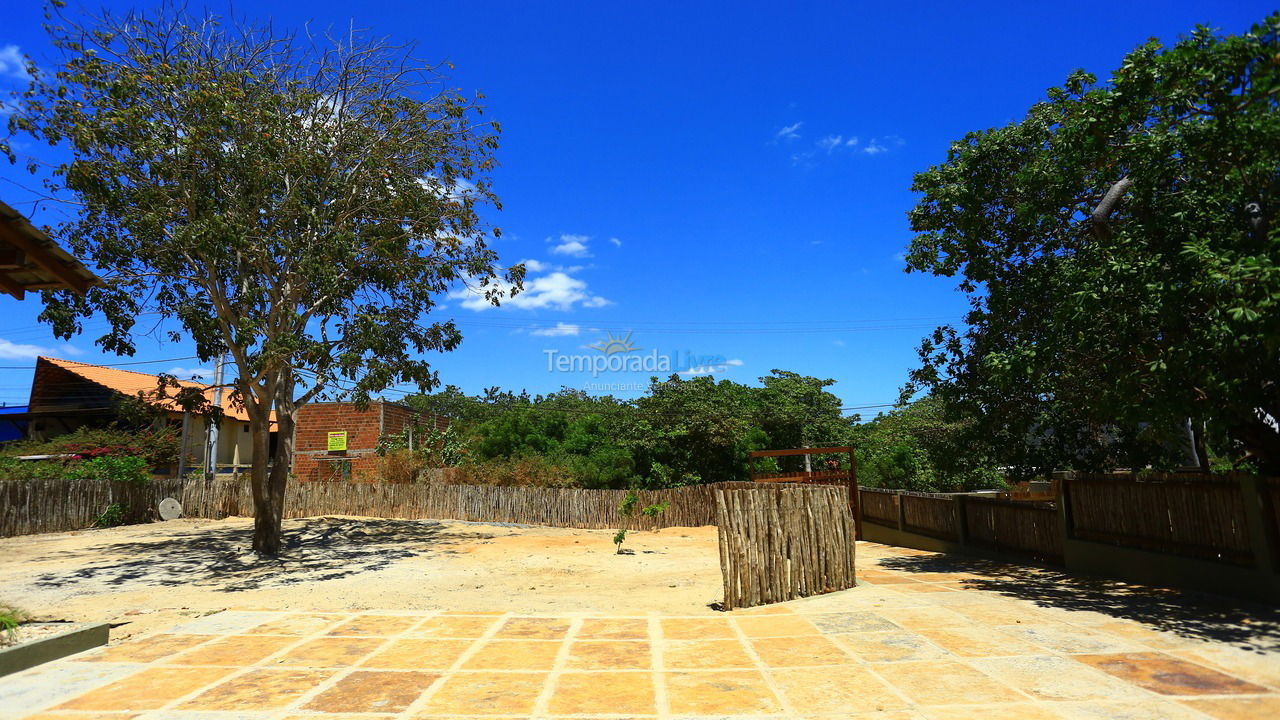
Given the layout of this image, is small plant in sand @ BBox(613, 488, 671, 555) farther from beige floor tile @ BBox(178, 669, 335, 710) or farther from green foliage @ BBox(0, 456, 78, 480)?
green foliage @ BBox(0, 456, 78, 480)

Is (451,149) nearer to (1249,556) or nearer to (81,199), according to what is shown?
(81,199)

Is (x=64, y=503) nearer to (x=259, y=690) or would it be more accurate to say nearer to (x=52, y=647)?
(x=52, y=647)

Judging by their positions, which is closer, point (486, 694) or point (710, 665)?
point (486, 694)

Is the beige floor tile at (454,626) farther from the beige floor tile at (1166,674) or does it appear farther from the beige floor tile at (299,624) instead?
the beige floor tile at (1166,674)

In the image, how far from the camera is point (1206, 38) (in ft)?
23.4

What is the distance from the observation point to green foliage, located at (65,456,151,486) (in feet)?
61.8

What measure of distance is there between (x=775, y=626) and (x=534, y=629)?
7.66ft

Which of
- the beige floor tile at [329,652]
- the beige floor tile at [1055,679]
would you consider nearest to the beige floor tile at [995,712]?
the beige floor tile at [1055,679]

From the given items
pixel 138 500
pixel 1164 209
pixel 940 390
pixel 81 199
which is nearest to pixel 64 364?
pixel 138 500

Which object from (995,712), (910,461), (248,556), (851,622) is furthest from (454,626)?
(910,461)

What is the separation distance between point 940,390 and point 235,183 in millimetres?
13163

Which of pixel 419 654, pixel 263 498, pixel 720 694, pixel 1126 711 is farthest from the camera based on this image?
pixel 263 498

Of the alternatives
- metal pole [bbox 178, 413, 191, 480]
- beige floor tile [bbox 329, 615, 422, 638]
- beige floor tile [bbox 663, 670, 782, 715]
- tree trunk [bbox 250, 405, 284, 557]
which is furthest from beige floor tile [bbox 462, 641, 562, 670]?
metal pole [bbox 178, 413, 191, 480]

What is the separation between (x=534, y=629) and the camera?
6.82 meters
